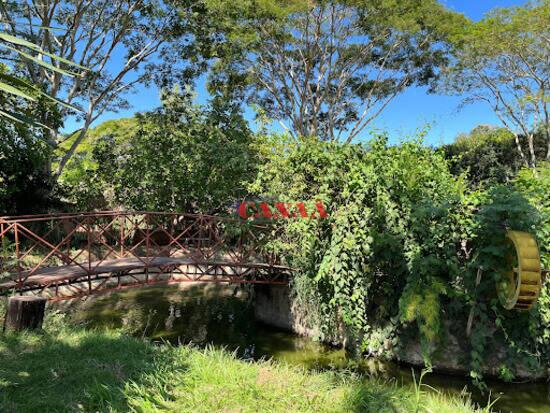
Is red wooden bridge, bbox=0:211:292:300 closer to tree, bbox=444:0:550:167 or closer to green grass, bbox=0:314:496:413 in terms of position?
green grass, bbox=0:314:496:413

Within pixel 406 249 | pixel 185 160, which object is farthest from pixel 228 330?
pixel 185 160

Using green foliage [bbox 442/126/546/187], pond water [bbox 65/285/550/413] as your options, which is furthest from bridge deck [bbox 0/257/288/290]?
green foliage [bbox 442/126/546/187]

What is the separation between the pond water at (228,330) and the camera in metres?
5.81

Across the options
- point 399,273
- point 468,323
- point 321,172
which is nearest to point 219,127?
point 321,172

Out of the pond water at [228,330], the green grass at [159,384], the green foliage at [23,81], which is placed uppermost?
the green foliage at [23,81]

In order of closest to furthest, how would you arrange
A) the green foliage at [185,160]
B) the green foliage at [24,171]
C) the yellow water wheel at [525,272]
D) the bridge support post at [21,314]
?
the bridge support post at [21,314] < the yellow water wheel at [525,272] < the green foliage at [24,171] < the green foliage at [185,160]

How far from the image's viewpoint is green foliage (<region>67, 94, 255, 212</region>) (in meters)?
11.6

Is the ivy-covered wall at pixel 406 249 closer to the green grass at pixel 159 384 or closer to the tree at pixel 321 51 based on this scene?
the green grass at pixel 159 384

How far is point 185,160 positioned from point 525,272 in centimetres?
948

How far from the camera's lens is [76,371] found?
3508 mm

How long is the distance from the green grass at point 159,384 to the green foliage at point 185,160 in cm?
744

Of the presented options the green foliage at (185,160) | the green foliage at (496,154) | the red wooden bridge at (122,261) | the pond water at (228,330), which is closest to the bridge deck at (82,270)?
the red wooden bridge at (122,261)

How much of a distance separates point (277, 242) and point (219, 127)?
6334 mm

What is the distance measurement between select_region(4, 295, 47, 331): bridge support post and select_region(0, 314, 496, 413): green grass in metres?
0.22
